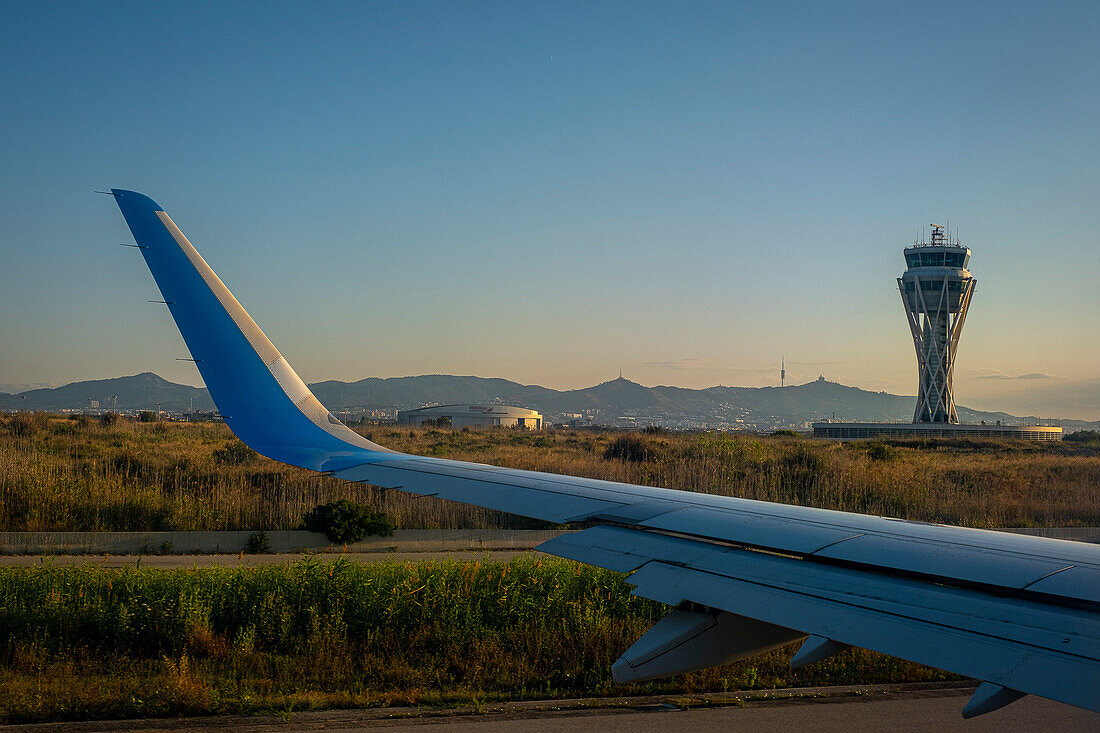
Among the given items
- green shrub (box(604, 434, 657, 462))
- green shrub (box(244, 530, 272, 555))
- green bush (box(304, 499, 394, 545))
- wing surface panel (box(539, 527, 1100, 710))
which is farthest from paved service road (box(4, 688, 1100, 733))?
green shrub (box(604, 434, 657, 462))

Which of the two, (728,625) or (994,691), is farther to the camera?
(728,625)

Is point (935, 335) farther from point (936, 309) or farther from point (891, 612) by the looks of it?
point (891, 612)

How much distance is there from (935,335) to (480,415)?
61419 mm

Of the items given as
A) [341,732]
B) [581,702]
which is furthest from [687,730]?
[341,732]

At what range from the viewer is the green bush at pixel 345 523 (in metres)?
12.8

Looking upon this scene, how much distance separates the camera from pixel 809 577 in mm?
2617

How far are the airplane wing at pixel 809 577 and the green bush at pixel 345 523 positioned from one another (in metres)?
8.57

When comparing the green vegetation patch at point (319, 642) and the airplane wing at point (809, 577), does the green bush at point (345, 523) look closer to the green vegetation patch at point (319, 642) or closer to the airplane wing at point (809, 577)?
the green vegetation patch at point (319, 642)

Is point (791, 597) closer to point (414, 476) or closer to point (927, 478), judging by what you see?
point (414, 476)

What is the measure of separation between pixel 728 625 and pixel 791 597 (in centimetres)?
31

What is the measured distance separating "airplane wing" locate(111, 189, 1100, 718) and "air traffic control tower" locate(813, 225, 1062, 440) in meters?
90.4

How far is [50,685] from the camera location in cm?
632

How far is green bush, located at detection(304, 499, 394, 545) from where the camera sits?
12805 millimetres

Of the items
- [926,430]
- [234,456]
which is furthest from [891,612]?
[926,430]
